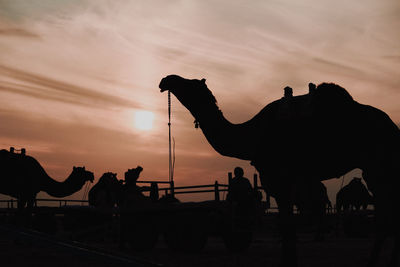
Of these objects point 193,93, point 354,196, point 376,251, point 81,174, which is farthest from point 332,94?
point 354,196

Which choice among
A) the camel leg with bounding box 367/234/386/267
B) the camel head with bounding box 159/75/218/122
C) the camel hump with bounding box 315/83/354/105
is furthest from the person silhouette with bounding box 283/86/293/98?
the camel leg with bounding box 367/234/386/267

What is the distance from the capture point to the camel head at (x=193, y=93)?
11.9 m

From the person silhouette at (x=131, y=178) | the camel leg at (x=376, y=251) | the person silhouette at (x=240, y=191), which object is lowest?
the camel leg at (x=376, y=251)

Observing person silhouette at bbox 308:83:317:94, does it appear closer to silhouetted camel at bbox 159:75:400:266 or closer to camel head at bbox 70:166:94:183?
silhouetted camel at bbox 159:75:400:266

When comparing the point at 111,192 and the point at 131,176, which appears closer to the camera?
the point at 131,176

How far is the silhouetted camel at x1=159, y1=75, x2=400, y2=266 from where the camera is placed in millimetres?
8820

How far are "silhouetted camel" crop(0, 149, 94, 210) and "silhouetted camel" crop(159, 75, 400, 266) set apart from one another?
56.0ft

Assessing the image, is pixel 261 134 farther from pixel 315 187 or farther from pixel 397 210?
pixel 397 210

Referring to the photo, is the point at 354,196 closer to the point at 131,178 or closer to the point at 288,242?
the point at 131,178

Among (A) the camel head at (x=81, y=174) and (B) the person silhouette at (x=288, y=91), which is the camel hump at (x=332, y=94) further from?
Answer: (A) the camel head at (x=81, y=174)

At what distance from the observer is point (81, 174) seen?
27.8 m

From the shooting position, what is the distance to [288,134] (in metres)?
10.4

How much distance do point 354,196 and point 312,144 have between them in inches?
970

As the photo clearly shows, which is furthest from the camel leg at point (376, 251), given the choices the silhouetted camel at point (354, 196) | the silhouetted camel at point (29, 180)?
the silhouetted camel at point (354, 196)
